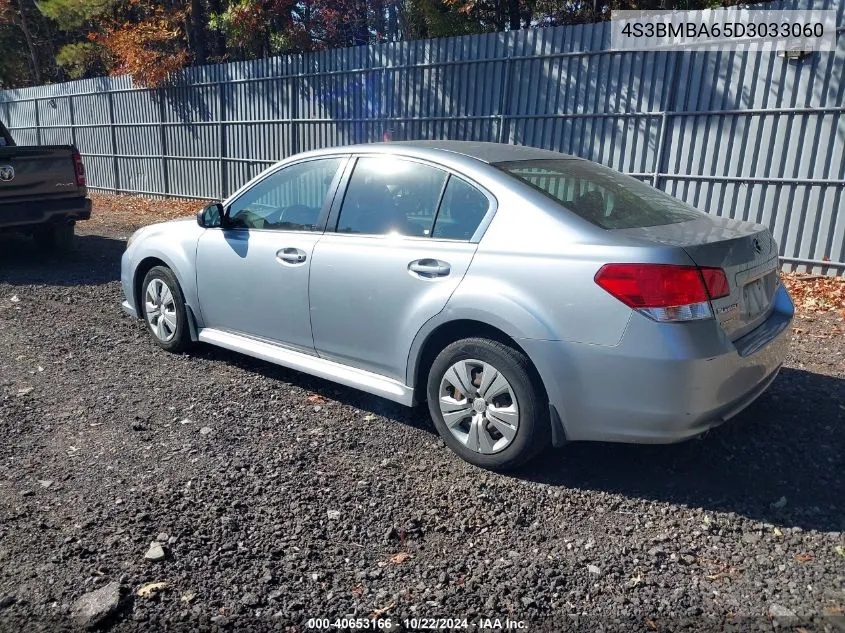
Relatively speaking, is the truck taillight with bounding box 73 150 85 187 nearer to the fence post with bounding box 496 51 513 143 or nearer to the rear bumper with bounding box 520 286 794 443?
the fence post with bounding box 496 51 513 143

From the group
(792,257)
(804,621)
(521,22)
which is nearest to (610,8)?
(521,22)

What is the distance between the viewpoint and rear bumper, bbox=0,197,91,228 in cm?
818

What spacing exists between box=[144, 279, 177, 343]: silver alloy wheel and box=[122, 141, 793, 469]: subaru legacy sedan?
71 centimetres

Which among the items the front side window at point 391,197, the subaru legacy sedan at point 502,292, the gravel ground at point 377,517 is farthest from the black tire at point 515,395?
the front side window at point 391,197

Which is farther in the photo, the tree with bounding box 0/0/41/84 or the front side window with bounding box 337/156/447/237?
the tree with bounding box 0/0/41/84

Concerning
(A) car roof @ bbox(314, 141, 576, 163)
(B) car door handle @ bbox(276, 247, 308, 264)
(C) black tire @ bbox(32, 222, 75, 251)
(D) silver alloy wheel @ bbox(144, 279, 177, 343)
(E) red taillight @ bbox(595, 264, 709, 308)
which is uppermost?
(A) car roof @ bbox(314, 141, 576, 163)

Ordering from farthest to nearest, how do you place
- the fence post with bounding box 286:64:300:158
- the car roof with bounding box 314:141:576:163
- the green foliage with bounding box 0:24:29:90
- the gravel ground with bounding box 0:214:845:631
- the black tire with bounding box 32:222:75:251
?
the green foliage with bounding box 0:24:29:90
the fence post with bounding box 286:64:300:158
the black tire with bounding box 32:222:75:251
the car roof with bounding box 314:141:576:163
the gravel ground with bounding box 0:214:845:631

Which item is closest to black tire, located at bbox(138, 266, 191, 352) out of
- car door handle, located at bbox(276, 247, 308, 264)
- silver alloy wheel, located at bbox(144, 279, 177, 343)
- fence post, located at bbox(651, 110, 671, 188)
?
silver alloy wheel, located at bbox(144, 279, 177, 343)

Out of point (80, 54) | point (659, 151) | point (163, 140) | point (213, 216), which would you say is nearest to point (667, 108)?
point (659, 151)

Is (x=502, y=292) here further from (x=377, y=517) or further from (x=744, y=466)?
(x=744, y=466)

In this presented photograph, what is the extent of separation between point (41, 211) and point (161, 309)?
406cm

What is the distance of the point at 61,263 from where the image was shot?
909 cm

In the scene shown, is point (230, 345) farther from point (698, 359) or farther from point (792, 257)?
point (792, 257)

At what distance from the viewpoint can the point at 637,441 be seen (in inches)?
127
